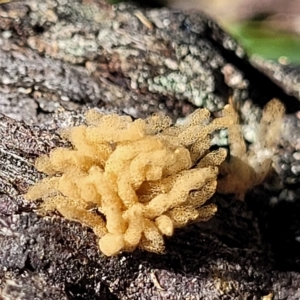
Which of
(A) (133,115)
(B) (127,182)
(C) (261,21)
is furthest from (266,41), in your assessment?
(B) (127,182)

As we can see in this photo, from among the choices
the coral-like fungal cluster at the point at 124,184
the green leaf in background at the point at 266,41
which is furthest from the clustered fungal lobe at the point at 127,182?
the green leaf in background at the point at 266,41

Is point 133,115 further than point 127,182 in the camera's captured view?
Yes

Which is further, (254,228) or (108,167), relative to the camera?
(254,228)

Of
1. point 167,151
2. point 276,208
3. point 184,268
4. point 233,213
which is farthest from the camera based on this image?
point 276,208

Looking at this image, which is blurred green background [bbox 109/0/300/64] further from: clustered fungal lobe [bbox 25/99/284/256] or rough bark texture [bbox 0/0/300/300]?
clustered fungal lobe [bbox 25/99/284/256]

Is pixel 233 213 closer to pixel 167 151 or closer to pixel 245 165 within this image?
pixel 245 165

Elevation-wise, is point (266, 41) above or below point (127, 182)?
below

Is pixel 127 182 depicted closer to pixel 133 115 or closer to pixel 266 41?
pixel 133 115

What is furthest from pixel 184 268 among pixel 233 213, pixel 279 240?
pixel 279 240
